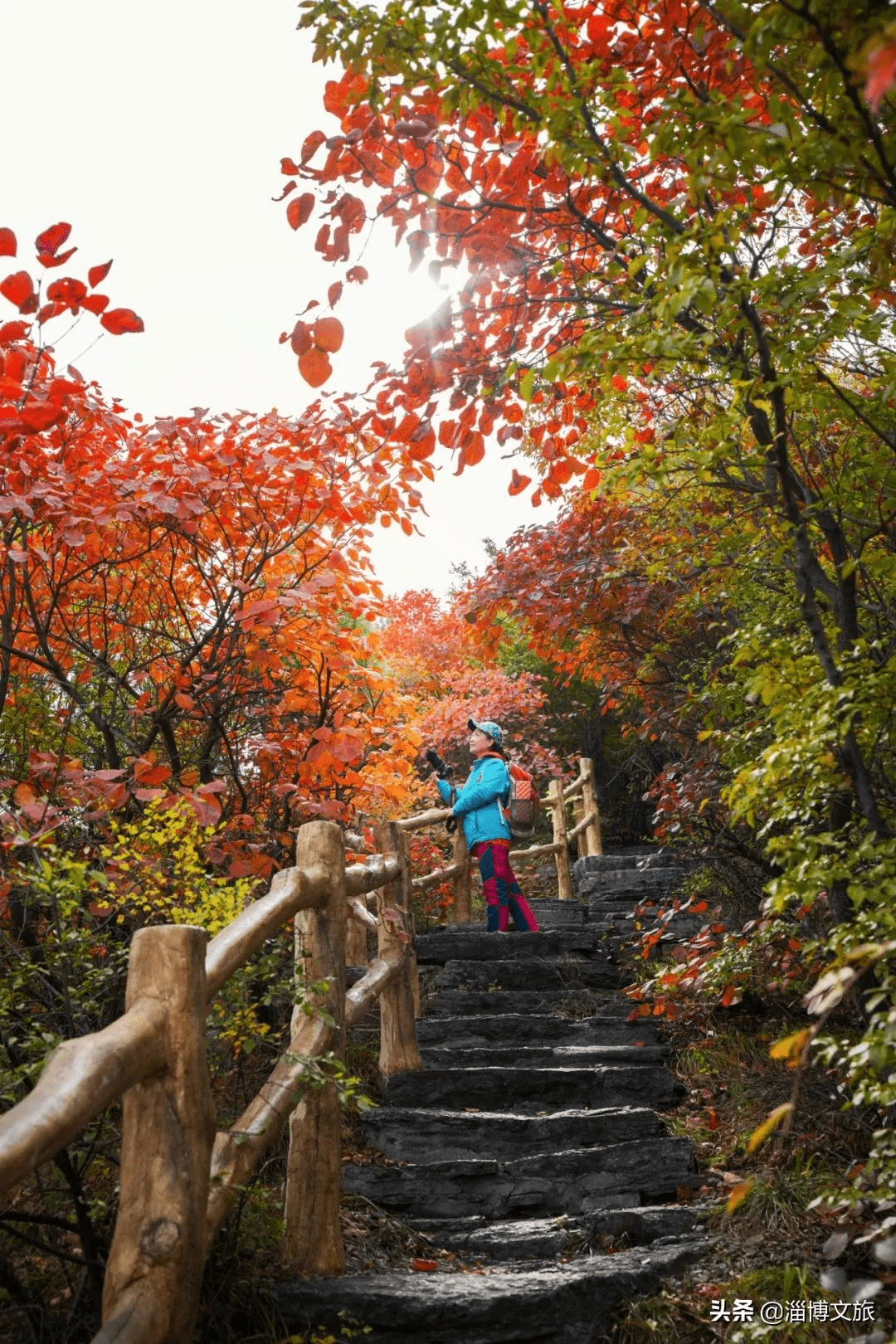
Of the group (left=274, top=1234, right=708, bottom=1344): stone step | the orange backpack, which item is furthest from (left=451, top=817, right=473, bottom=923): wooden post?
(left=274, top=1234, right=708, bottom=1344): stone step

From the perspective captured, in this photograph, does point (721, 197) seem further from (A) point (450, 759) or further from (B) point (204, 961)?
(A) point (450, 759)

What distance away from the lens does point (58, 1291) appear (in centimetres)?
308

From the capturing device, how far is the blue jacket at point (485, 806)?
8328mm

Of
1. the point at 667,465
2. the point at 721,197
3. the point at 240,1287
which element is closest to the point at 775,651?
the point at 667,465

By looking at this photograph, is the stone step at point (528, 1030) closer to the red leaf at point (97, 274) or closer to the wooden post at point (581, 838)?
the red leaf at point (97, 274)

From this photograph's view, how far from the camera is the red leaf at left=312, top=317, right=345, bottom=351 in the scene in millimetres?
3312

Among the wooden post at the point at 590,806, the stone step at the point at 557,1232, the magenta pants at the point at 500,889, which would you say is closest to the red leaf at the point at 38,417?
the stone step at the point at 557,1232

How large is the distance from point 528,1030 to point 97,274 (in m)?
4.63

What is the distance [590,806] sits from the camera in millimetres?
14312

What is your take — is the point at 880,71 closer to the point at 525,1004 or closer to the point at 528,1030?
the point at 528,1030

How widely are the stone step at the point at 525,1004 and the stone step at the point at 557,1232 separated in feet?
6.82

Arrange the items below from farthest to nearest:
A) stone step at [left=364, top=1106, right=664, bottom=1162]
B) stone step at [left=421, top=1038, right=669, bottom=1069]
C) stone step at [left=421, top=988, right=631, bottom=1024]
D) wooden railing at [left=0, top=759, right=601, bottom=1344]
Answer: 1. stone step at [left=421, top=988, right=631, bottom=1024]
2. stone step at [left=421, top=1038, right=669, bottom=1069]
3. stone step at [left=364, top=1106, right=664, bottom=1162]
4. wooden railing at [left=0, top=759, right=601, bottom=1344]

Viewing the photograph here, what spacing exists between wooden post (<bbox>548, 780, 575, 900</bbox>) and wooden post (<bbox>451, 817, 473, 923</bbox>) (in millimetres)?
1354

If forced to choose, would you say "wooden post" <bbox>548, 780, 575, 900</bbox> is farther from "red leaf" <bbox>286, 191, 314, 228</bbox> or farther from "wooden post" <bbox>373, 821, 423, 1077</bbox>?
"red leaf" <bbox>286, 191, 314, 228</bbox>
